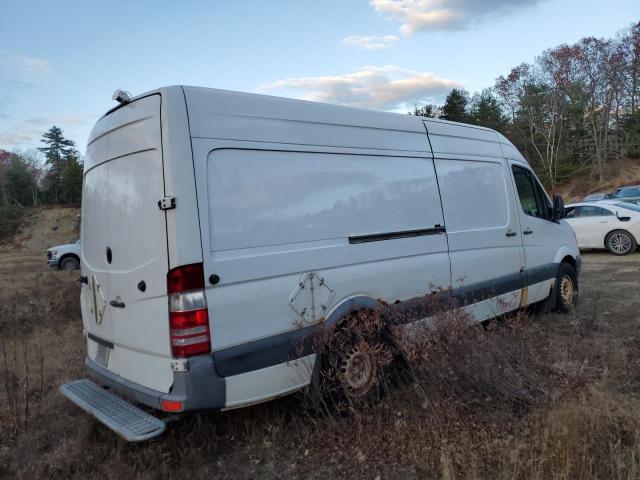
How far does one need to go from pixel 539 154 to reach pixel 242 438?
51.1 metres

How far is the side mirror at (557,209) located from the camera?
6.28 m

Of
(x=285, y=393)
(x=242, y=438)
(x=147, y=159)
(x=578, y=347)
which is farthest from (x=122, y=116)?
(x=578, y=347)

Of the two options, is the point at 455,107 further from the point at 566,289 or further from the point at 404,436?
the point at 404,436

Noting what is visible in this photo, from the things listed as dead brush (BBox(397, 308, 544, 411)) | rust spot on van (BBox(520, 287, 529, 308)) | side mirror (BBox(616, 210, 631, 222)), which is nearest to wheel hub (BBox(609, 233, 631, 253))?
side mirror (BBox(616, 210, 631, 222))

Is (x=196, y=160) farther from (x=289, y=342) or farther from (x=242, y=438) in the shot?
(x=242, y=438)

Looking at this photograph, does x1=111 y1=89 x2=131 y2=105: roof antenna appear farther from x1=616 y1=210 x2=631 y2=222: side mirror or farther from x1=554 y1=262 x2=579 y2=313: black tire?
x1=616 y1=210 x2=631 y2=222: side mirror

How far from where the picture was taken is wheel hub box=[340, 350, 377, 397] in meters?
3.62

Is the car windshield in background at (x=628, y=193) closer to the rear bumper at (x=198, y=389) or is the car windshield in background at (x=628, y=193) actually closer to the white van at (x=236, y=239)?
the white van at (x=236, y=239)

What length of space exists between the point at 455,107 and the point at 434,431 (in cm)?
4661

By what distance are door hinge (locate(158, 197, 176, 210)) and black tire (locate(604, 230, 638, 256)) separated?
13.0m

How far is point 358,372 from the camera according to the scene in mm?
3775

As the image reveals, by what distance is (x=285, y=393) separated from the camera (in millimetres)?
3295

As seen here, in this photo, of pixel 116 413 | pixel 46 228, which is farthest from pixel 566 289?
pixel 46 228

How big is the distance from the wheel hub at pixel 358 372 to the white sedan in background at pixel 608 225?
10592 mm
